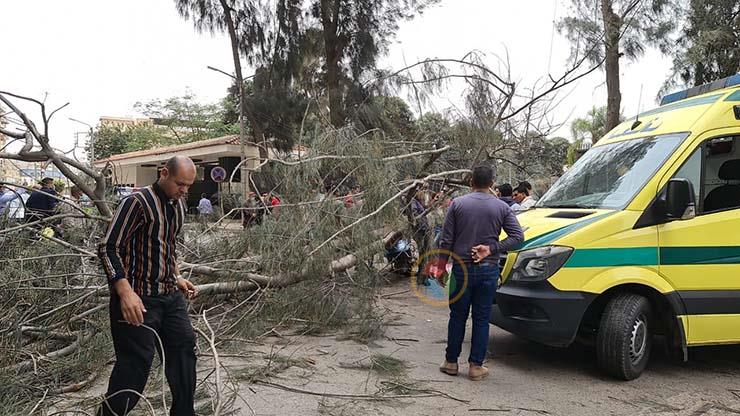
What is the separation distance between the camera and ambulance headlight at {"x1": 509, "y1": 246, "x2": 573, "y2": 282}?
421 centimetres

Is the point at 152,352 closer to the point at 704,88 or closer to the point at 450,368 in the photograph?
the point at 450,368

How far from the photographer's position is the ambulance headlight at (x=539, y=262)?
13.8 feet

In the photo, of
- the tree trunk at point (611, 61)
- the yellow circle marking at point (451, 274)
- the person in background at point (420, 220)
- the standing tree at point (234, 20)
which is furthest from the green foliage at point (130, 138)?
the person in background at point (420, 220)

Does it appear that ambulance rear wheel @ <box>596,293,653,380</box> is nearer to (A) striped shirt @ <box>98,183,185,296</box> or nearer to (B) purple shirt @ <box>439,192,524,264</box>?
(B) purple shirt @ <box>439,192,524,264</box>

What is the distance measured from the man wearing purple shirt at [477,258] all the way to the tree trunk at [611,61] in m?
7.02

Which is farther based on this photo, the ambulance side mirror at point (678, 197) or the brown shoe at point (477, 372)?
the brown shoe at point (477, 372)

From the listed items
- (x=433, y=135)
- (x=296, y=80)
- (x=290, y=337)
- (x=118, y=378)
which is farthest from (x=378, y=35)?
(x=118, y=378)

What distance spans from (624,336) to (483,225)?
1365 mm

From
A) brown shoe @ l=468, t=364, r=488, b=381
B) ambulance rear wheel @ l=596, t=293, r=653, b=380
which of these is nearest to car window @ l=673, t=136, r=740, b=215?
ambulance rear wheel @ l=596, t=293, r=653, b=380

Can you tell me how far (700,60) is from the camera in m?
14.7

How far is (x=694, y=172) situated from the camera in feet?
14.8

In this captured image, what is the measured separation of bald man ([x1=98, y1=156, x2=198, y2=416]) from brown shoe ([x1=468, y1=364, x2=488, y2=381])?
225cm

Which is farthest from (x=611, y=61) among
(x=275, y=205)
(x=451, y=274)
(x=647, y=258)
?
(x=451, y=274)

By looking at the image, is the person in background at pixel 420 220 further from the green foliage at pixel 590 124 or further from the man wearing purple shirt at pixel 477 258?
the green foliage at pixel 590 124
